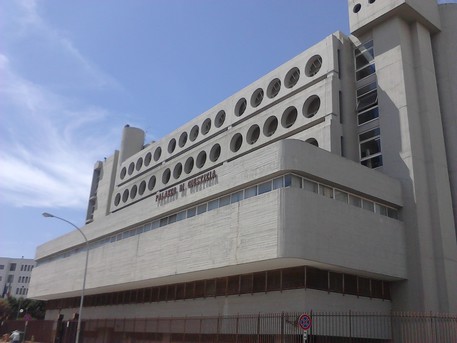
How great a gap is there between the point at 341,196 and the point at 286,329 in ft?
28.7

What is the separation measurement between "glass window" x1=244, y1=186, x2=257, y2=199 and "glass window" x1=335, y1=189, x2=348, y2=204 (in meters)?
5.03

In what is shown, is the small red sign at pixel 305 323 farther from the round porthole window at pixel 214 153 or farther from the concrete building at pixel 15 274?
the concrete building at pixel 15 274

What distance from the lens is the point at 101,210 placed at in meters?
63.8

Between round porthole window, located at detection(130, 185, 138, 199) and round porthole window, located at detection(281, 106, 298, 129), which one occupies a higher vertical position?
round porthole window, located at detection(281, 106, 298, 129)

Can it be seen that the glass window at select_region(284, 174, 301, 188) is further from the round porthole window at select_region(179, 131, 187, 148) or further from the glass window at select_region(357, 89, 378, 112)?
the round porthole window at select_region(179, 131, 187, 148)

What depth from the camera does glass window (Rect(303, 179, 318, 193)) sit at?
91.0 ft

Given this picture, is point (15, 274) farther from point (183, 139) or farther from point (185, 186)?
point (185, 186)

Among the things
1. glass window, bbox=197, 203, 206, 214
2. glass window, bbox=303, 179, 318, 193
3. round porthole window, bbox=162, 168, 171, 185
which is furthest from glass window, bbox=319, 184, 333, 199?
round porthole window, bbox=162, 168, 171, 185

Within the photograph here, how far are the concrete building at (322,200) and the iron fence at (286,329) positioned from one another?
3.63 ft

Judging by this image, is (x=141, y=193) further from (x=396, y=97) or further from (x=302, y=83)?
(x=396, y=97)

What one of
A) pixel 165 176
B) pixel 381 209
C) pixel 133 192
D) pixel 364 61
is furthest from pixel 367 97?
pixel 133 192

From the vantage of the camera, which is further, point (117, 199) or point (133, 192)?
point (117, 199)

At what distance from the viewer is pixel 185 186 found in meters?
34.2

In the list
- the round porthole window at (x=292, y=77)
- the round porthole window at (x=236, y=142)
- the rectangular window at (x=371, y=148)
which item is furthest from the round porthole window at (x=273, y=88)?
the rectangular window at (x=371, y=148)
